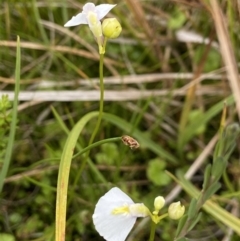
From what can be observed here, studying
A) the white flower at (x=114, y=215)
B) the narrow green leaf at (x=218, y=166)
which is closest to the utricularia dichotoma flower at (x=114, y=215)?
the white flower at (x=114, y=215)

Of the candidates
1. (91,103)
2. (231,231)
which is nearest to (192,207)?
(231,231)

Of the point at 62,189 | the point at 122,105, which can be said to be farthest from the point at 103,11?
the point at 122,105

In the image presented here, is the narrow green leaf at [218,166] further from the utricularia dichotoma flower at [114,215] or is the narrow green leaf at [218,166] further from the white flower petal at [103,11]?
the white flower petal at [103,11]

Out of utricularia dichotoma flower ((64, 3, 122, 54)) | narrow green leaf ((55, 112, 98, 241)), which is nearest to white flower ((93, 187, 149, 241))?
narrow green leaf ((55, 112, 98, 241))

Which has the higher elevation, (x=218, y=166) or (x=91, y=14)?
(x=91, y=14)

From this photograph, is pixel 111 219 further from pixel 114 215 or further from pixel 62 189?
pixel 62 189

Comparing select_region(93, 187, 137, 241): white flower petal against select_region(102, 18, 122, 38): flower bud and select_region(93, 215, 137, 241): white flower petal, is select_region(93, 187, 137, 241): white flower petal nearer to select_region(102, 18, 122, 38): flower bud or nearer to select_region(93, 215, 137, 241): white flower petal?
select_region(93, 215, 137, 241): white flower petal
